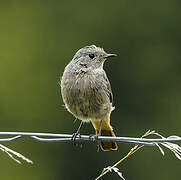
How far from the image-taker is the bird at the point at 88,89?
23.0 ft

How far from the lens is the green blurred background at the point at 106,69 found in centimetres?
1380

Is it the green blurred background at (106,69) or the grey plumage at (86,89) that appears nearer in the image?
the grey plumage at (86,89)

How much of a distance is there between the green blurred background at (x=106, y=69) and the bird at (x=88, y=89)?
537cm

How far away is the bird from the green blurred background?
5.37m

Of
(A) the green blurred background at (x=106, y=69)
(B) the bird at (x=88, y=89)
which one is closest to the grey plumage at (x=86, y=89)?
(B) the bird at (x=88, y=89)

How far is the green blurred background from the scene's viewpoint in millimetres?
13805

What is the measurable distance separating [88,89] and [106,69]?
7.44m

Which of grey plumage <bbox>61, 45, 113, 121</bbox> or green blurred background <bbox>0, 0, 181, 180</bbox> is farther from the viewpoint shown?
green blurred background <bbox>0, 0, 181, 180</bbox>

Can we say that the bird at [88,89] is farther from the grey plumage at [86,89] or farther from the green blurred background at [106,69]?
the green blurred background at [106,69]

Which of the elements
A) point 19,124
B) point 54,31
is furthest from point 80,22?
point 19,124

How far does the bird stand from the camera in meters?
7.01

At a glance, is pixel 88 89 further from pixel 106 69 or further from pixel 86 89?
pixel 106 69

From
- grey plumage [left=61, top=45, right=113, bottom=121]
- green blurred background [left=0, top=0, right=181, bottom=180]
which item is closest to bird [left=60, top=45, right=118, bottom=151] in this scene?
grey plumage [left=61, top=45, right=113, bottom=121]

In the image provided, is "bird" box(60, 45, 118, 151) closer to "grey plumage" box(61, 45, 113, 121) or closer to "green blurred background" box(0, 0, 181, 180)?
"grey plumage" box(61, 45, 113, 121)
